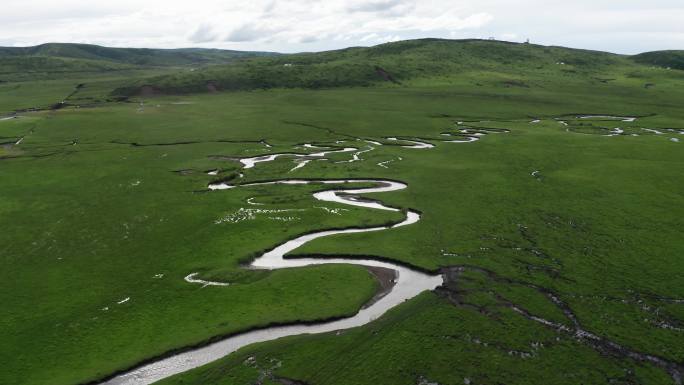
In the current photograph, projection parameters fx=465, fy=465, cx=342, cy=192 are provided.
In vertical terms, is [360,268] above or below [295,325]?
above

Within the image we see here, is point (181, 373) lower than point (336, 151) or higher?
lower

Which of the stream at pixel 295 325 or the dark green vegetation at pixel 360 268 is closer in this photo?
the stream at pixel 295 325

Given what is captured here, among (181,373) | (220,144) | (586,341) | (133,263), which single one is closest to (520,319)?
(586,341)

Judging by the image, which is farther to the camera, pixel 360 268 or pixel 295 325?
pixel 360 268

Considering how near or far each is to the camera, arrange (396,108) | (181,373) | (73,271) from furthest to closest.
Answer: (396,108) < (73,271) < (181,373)

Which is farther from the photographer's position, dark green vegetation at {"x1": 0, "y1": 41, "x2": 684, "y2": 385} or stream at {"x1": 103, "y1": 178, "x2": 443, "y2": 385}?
dark green vegetation at {"x1": 0, "y1": 41, "x2": 684, "y2": 385}

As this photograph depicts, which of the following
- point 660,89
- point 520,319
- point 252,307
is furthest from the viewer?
point 660,89

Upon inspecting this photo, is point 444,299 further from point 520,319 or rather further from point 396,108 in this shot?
point 396,108

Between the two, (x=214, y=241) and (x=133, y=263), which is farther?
(x=214, y=241)
